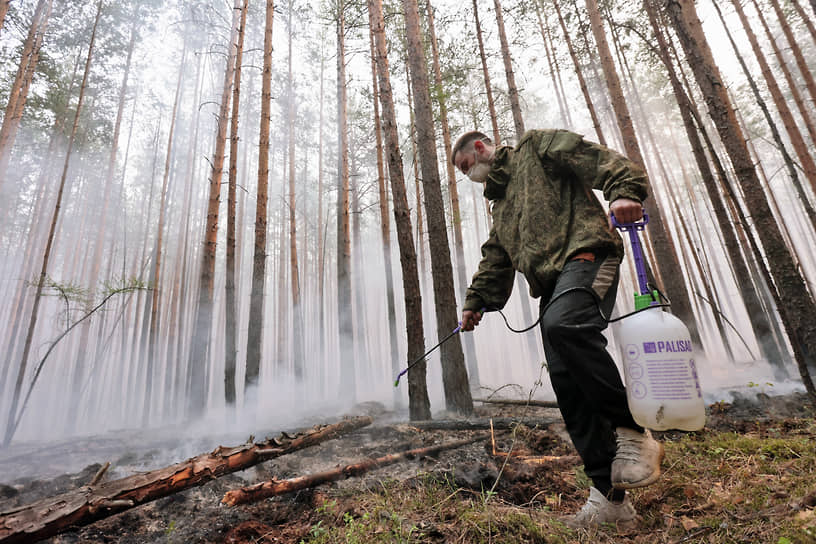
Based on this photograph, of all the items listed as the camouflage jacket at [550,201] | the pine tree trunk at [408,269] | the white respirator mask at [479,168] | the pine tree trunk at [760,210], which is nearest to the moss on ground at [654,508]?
the camouflage jacket at [550,201]

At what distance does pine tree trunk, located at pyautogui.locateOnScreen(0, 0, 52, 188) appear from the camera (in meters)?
7.85

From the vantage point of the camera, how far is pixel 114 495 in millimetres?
1836

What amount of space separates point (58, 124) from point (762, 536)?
56.0 ft

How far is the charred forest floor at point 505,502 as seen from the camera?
1.28 metres

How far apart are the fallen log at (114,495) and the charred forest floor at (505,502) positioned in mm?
217

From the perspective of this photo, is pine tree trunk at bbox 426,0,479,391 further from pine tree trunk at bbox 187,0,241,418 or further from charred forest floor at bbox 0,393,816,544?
charred forest floor at bbox 0,393,816,544

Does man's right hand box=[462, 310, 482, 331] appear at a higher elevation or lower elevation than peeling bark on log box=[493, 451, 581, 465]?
higher

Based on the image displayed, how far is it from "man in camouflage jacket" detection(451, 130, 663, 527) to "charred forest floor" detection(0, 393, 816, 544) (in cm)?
23

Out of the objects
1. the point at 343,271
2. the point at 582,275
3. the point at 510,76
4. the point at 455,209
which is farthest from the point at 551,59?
the point at 582,275

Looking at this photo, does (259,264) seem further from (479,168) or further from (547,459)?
(547,459)

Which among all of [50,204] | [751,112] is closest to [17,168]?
[50,204]

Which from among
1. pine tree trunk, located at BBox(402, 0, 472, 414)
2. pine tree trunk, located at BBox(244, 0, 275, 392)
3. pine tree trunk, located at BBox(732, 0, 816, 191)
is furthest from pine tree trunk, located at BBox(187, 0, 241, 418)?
pine tree trunk, located at BBox(732, 0, 816, 191)

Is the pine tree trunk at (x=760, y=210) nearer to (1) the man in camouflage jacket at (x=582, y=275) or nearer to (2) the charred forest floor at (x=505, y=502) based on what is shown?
(2) the charred forest floor at (x=505, y=502)

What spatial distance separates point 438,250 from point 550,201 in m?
3.20
